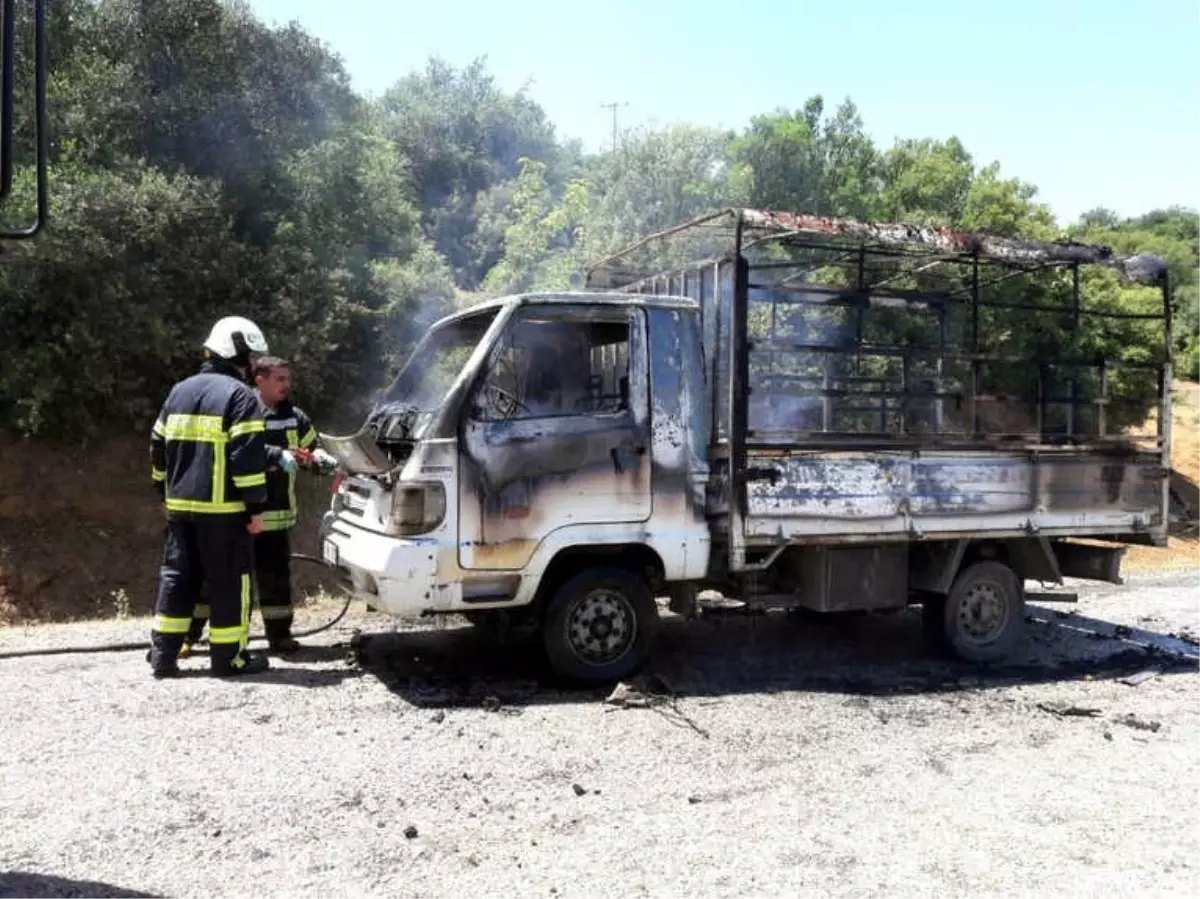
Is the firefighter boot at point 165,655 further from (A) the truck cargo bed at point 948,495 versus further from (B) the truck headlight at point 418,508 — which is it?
(A) the truck cargo bed at point 948,495

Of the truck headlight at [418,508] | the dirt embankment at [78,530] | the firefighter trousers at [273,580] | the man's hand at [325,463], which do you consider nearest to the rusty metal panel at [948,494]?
the truck headlight at [418,508]

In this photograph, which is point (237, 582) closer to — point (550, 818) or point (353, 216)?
point (550, 818)

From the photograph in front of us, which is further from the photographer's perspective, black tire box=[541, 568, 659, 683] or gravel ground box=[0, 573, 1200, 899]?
black tire box=[541, 568, 659, 683]

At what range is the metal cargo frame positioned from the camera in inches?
238

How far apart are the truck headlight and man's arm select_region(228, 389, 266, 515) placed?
861 millimetres

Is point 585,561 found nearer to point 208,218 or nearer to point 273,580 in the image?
point 273,580

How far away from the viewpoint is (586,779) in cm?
441

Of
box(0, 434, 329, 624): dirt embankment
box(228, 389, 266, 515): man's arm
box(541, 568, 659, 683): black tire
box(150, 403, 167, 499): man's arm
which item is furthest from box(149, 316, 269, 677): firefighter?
box(0, 434, 329, 624): dirt embankment

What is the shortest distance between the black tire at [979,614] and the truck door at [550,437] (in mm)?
2449

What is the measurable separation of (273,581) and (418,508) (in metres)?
1.61

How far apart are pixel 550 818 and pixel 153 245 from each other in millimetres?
12309

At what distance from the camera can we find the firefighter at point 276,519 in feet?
20.5

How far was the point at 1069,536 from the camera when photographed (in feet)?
22.7

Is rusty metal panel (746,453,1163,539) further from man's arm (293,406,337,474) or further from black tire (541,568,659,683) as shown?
man's arm (293,406,337,474)
